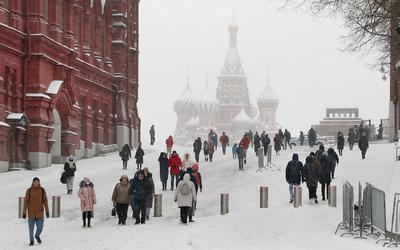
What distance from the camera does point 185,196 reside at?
21359 millimetres

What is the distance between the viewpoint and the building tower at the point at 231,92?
7180 inches

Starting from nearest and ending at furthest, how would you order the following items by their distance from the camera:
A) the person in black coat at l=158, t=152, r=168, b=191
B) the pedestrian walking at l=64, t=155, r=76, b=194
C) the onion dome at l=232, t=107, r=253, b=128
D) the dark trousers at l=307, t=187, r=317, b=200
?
the dark trousers at l=307, t=187, r=317, b=200
the pedestrian walking at l=64, t=155, r=76, b=194
the person in black coat at l=158, t=152, r=168, b=191
the onion dome at l=232, t=107, r=253, b=128

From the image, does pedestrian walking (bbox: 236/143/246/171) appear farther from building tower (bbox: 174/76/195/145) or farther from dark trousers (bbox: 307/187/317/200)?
building tower (bbox: 174/76/195/145)

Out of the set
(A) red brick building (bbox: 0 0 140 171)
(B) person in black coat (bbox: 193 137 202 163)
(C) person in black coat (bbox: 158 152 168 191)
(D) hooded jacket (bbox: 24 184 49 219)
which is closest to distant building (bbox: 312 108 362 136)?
(A) red brick building (bbox: 0 0 140 171)

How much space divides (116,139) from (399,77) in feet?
67.3

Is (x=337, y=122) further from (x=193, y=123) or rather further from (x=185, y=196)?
(x=193, y=123)

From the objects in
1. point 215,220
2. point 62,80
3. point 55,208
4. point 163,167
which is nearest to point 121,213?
point 215,220

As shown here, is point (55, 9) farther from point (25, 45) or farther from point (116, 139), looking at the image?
point (116, 139)

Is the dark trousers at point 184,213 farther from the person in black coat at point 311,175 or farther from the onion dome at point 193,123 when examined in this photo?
the onion dome at point 193,123

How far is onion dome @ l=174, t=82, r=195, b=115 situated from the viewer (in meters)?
187

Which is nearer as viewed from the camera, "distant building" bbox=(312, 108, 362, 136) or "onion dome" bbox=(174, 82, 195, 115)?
"distant building" bbox=(312, 108, 362, 136)

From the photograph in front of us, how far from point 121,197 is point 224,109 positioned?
161 metres

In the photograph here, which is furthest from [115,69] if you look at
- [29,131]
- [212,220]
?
[212,220]

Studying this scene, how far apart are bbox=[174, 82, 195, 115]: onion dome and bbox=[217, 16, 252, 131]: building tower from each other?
6778 mm
